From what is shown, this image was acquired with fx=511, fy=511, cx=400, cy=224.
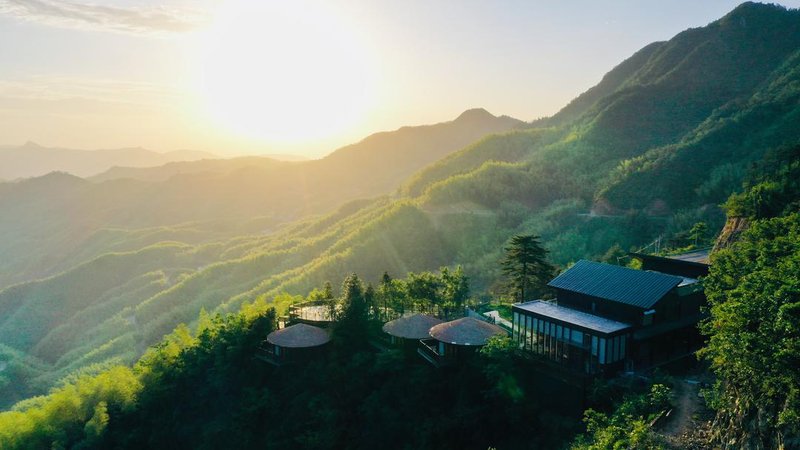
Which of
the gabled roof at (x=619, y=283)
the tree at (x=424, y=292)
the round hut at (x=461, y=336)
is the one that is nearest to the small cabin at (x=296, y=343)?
the tree at (x=424, y=292)

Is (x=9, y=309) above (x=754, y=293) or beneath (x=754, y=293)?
beneath

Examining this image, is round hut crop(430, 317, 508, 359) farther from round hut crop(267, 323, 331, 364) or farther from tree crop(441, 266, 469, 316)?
round hut crop(267, 323, 331, 364)

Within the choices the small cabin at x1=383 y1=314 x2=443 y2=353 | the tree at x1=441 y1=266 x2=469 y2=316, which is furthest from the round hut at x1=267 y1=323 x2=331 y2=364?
the tree at x1=441 y1=266 x2=469 y2=316

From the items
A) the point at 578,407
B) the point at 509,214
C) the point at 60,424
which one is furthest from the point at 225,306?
the point at 578,407

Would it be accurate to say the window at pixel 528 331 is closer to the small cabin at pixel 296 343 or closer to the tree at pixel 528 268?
the tree at pixel 528 268

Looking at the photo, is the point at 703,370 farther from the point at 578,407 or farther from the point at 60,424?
the point at 60,424

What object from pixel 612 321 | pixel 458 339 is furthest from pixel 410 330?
pixel 612 321
